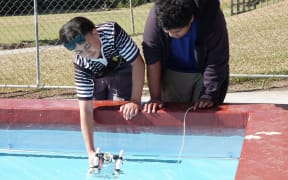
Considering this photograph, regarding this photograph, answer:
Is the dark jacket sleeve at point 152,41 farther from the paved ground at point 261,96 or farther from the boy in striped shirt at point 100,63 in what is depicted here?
the paved ground at point 261,96

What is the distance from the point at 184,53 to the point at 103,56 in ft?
1.77

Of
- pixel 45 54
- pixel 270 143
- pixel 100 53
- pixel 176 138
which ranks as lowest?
pixel 45 54

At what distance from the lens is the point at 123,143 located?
4.18 m

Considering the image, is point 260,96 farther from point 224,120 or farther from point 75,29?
point 75,29

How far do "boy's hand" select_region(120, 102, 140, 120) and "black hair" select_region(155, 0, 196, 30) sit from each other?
31.5 inches

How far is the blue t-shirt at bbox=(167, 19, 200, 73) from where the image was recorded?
12.3ft

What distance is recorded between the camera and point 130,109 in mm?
3924

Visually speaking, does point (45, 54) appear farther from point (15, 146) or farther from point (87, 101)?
point (87, 101)

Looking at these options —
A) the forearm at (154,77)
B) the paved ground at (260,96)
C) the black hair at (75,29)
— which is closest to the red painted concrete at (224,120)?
the forearm at (154,77)

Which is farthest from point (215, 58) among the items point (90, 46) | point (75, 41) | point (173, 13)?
point (75, 41)

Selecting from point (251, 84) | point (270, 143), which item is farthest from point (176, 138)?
point (251, 84)

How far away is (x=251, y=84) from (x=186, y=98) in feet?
11.2

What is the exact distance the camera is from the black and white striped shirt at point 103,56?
3.66 m

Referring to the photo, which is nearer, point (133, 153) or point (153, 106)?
point (153, 106)
